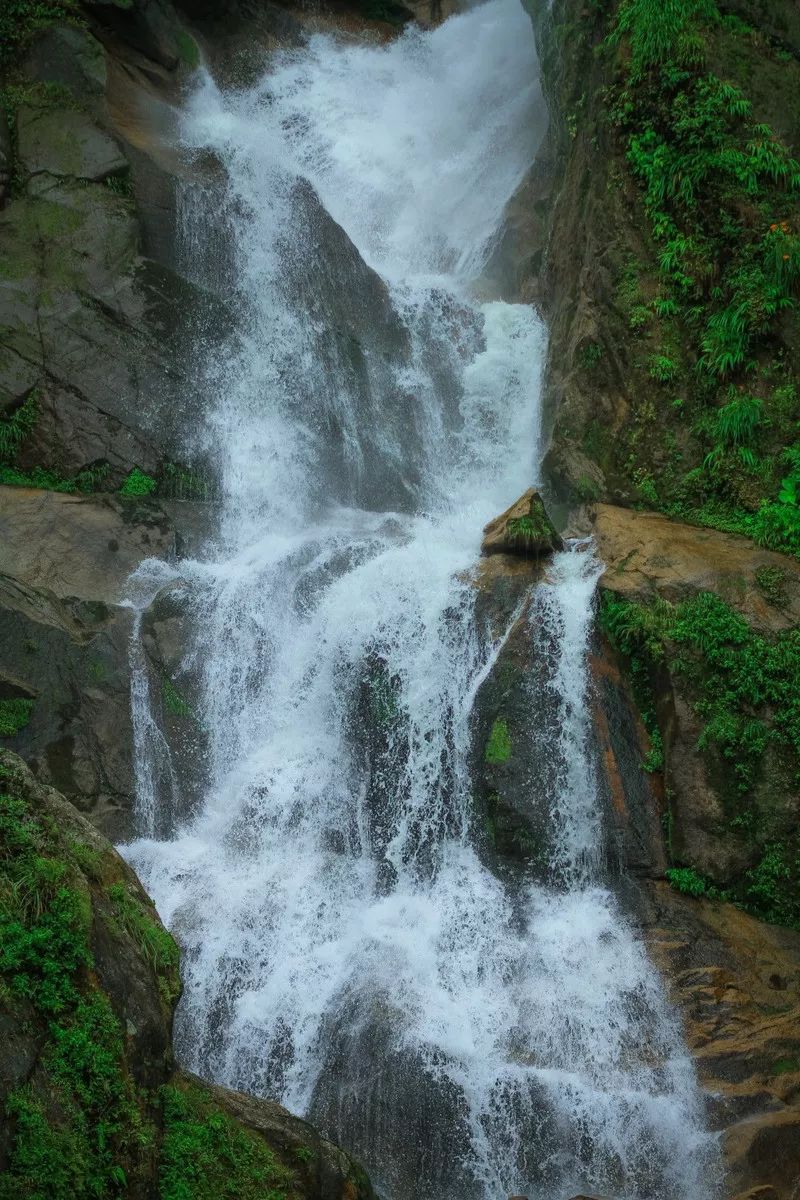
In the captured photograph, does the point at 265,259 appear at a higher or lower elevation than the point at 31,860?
higher

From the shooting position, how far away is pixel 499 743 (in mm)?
10008

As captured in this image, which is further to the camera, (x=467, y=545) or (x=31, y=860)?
(x=467, y=545)

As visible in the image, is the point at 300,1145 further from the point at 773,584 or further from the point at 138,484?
the point at 138,484

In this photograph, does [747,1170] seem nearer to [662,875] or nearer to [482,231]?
[662,875]

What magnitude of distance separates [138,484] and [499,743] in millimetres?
6665

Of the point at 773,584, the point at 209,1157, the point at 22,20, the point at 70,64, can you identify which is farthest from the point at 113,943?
the point at 22,20

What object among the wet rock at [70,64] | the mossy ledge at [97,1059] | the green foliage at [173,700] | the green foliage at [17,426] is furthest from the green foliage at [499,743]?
the wet rock at [70,64]

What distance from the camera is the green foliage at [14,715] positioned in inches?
381

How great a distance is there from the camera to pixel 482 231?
18.9 metres

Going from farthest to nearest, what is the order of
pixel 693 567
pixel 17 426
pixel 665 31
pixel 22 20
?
pixel 22 20 → pixel 17 426 → pixel 665 31 → pixel 693 567

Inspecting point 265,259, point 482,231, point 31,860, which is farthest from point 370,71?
point 31,860

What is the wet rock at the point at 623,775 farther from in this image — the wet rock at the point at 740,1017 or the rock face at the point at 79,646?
the rock face at the point at 79,646

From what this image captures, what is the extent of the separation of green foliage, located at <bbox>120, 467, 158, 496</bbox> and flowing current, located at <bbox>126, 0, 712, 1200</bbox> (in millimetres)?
1060

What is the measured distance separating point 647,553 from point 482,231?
35.8 feet
